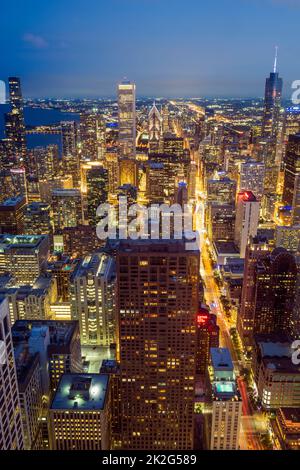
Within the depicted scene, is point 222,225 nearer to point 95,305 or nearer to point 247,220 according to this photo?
point 247,220

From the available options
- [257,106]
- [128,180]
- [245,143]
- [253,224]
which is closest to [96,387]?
[253,224]

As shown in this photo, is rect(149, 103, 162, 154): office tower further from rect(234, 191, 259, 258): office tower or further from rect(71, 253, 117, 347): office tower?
rect(71, 253, 117, 347): office tower

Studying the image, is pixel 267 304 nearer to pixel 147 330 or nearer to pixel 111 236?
pixel 147 330

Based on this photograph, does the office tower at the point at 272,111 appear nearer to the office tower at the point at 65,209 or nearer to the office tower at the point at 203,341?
the office tower at the point at 65,209

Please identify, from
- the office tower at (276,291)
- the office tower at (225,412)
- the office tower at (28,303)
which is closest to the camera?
the office tower at (225,412)

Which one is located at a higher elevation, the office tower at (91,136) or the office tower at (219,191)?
the office tower at (91,136)

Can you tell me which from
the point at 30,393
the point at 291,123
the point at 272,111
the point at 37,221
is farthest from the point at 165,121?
the point at 30,393

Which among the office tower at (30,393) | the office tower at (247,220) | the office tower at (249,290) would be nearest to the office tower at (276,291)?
the office tower at (249,290)
